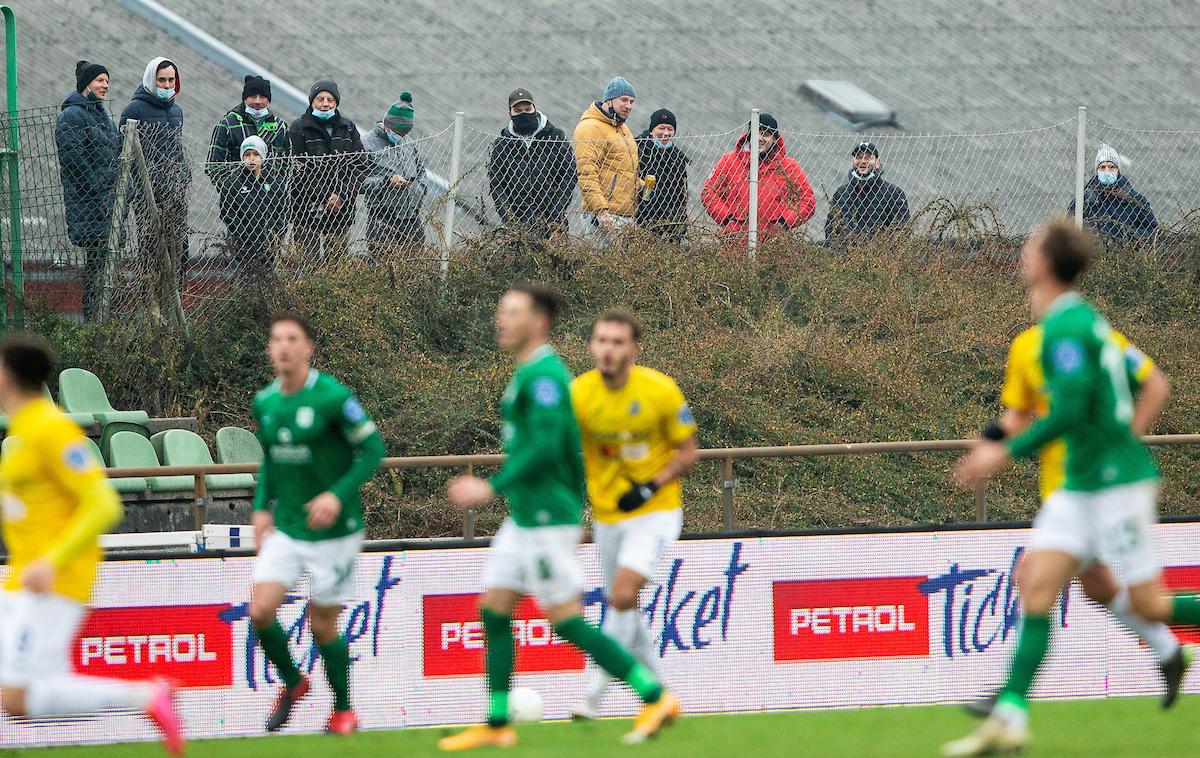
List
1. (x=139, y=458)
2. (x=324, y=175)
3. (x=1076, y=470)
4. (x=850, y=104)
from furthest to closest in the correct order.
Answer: (x=850, y=104), (x=324, y=175), (x=139, y=458), (x=1076, y=470)

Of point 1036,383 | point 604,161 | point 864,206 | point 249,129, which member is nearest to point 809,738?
point 1036,383

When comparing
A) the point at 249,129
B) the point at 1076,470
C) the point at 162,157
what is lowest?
the point at 1076,470

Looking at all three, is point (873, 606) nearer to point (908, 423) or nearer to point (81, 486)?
point (908, 423)

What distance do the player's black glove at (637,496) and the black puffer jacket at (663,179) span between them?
26.6 ft

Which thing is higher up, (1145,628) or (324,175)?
(324,175)

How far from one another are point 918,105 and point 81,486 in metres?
19.3

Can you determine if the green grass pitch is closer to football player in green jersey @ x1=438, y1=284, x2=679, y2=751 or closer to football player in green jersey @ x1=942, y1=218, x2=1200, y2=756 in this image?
football player in green jersey @ x1=438, y1=284, x2=679, y2=751

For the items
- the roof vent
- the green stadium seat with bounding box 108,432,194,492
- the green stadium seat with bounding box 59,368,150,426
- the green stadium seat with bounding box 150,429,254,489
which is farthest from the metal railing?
the roof vent

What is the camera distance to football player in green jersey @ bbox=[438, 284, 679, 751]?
7.63 metres

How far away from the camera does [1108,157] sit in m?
17.0

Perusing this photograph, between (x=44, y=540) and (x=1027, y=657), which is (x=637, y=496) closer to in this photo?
(x=1027, y=657)

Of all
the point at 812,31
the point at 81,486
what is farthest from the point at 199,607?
the point at 812,31

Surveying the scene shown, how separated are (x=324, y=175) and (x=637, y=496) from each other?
8.20 metres

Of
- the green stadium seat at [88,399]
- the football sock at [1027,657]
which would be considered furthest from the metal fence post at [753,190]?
the football sock at [1027,657]
